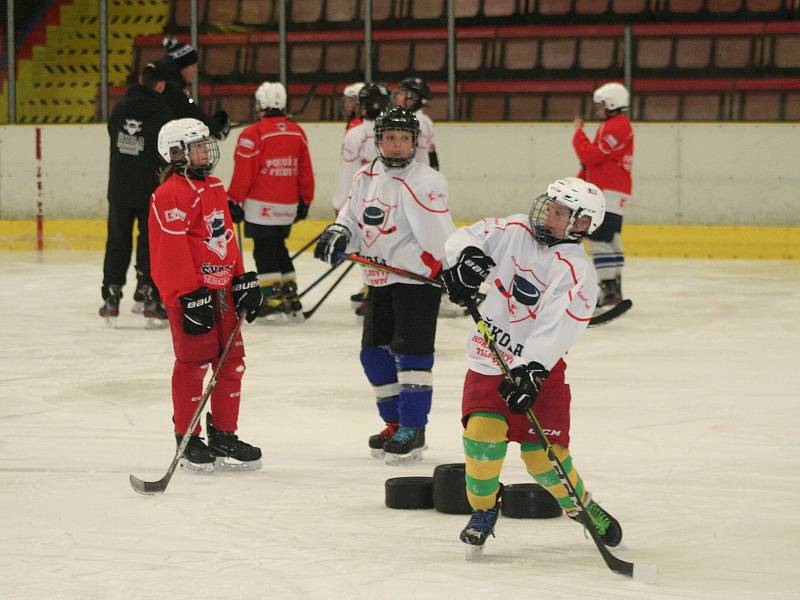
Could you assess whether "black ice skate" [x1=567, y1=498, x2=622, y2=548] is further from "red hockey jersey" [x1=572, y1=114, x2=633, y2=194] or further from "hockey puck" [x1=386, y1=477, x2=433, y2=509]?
"red hockey jersey" [x1=572, y1=114, x2=633, y2=194]

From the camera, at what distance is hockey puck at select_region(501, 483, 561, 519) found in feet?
11.2

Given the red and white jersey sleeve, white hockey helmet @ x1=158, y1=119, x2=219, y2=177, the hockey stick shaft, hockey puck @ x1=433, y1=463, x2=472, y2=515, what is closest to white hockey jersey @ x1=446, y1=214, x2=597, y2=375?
hockey puck @ x1=433, y1=463, x2=472, y2=515

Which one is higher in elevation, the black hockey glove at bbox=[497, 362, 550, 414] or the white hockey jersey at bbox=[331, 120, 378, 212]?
the white hockey jersey at bbox=[331, 120, 378, 212]

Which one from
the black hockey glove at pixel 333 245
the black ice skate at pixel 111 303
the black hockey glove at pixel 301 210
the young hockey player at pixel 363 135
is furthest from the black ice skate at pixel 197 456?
the black hockey glove at pixel 301 210

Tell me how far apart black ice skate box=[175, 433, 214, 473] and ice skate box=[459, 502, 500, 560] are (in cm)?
108

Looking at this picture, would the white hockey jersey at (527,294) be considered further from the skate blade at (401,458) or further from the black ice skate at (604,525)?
the skate blade at (401,458)

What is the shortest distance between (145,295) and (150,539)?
3573mm

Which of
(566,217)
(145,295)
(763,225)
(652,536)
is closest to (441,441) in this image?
(652,536)

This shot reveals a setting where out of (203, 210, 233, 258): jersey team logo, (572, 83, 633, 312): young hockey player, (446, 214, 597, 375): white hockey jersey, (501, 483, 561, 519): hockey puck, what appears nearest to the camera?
(446, 214, 597, 375): white hockey jersey

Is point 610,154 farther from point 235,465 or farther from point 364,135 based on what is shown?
point 235,465

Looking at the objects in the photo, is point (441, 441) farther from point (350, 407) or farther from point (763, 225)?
point (763, 225)

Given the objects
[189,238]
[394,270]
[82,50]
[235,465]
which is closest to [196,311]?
[189,238]

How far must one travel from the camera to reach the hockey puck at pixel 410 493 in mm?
3520

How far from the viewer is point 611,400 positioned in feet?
16.2
